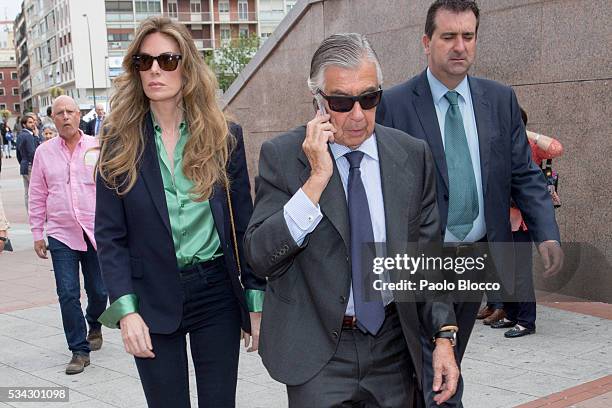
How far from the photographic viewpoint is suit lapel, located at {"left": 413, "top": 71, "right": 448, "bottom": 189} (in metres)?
3.61

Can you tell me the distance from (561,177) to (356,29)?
3.97 metres

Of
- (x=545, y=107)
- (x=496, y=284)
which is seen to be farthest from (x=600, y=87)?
(x=496, y=284)

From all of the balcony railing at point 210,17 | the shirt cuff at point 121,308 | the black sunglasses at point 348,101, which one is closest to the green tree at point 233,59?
the balcony railing at point 210,17

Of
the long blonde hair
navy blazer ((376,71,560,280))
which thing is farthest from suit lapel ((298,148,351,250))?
navy blazer ((376,71,560,280))

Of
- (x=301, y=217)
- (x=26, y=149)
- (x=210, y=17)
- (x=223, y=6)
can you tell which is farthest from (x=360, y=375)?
(x=223, y=6)

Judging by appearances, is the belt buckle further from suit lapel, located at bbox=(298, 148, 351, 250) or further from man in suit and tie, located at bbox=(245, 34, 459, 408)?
suit lapel, located at bbox=(298, 148, 351, 250)

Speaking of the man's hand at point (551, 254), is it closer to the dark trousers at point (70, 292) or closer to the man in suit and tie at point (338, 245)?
the man in suit and tie at point (338, 245)

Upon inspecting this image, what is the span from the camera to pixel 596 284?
7.58 metres

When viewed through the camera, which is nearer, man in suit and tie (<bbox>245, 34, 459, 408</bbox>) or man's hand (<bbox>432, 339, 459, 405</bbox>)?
man in suit and tie (<bbox>245, 34, 459, 408</bbox>)

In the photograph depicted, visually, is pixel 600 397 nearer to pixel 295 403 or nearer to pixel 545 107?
pixel 295 403

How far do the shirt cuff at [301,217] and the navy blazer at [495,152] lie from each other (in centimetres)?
137

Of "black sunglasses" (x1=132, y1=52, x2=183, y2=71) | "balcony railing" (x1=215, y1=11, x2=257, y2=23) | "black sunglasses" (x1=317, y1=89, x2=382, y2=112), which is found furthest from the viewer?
"balcony railing" (x1=215, y1=11, x2=257, y2=23)

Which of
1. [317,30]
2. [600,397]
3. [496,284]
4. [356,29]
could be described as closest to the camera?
[496,284]

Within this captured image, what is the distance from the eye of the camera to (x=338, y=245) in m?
2.45
